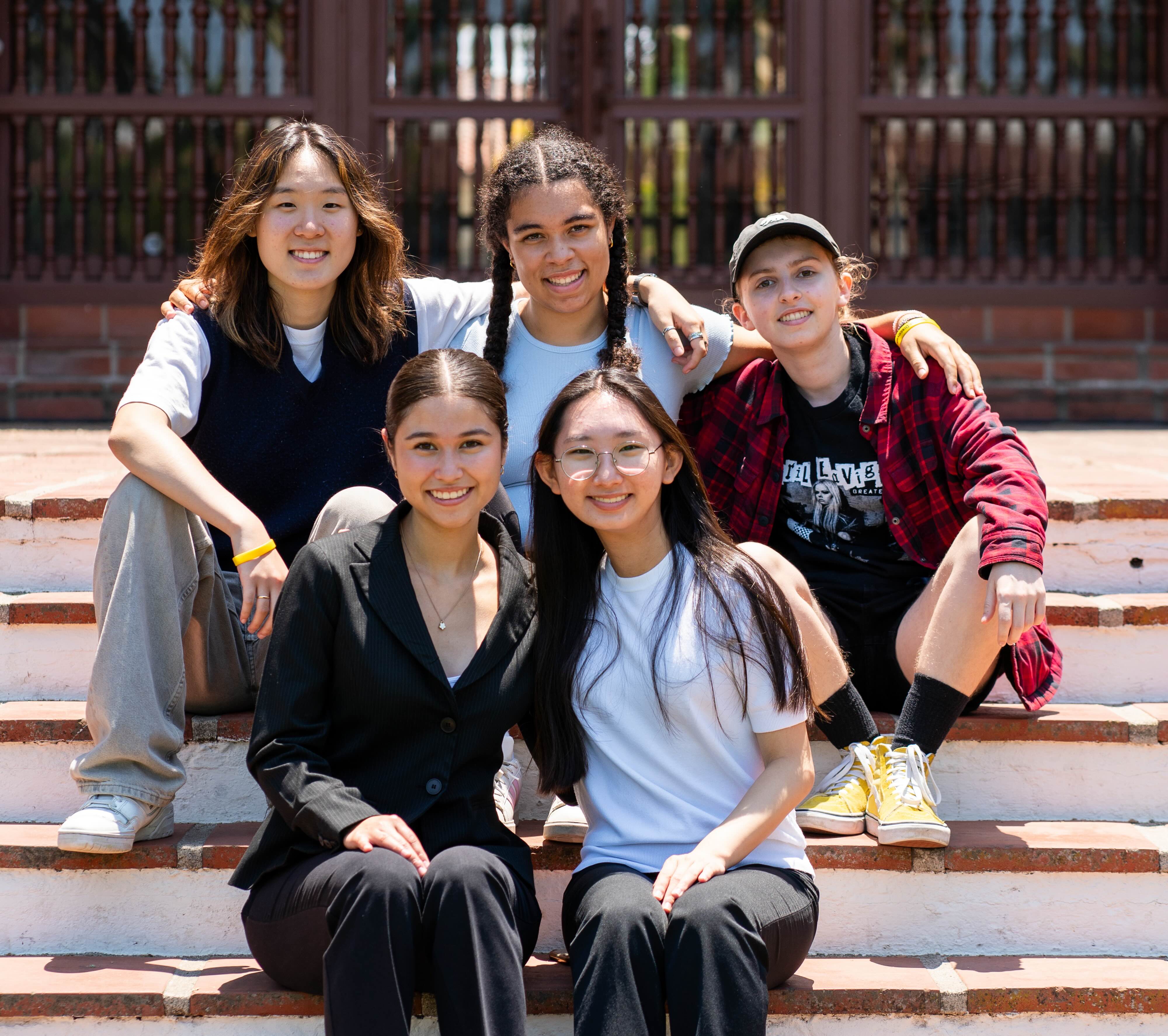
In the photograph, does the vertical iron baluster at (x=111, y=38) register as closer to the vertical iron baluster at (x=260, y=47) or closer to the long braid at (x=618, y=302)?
the vertical iron baluster at (x=260, y=47)

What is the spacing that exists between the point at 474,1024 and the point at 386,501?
96cm

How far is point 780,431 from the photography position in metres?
2.78

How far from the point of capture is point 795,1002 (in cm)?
217

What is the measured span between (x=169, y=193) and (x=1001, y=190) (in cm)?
343

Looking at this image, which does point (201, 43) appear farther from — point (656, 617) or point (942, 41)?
point (656, 617)

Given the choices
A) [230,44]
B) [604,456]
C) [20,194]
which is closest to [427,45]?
[230,44]

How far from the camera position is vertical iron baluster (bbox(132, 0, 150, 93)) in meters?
5.28

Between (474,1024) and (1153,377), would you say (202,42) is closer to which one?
(1153,377)

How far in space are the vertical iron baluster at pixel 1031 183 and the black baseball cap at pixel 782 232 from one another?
3.02 m

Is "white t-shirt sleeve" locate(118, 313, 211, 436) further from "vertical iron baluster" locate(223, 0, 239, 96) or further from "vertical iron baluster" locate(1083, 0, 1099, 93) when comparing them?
"vertical iron baluster" locate(1083, 0, 1099, 93)

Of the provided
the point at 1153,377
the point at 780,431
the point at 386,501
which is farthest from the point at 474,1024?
the point at 1153,377

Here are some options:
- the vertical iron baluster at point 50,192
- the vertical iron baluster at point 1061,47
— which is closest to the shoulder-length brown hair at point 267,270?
the vertical iron baluster at point 50,192

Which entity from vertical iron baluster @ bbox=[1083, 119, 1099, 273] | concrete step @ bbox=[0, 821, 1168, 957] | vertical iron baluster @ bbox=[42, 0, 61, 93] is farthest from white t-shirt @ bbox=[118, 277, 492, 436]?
vertical iron baluster @ bbox=[1083, 119, 1099, 273]

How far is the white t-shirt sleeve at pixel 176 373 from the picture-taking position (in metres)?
2.51
